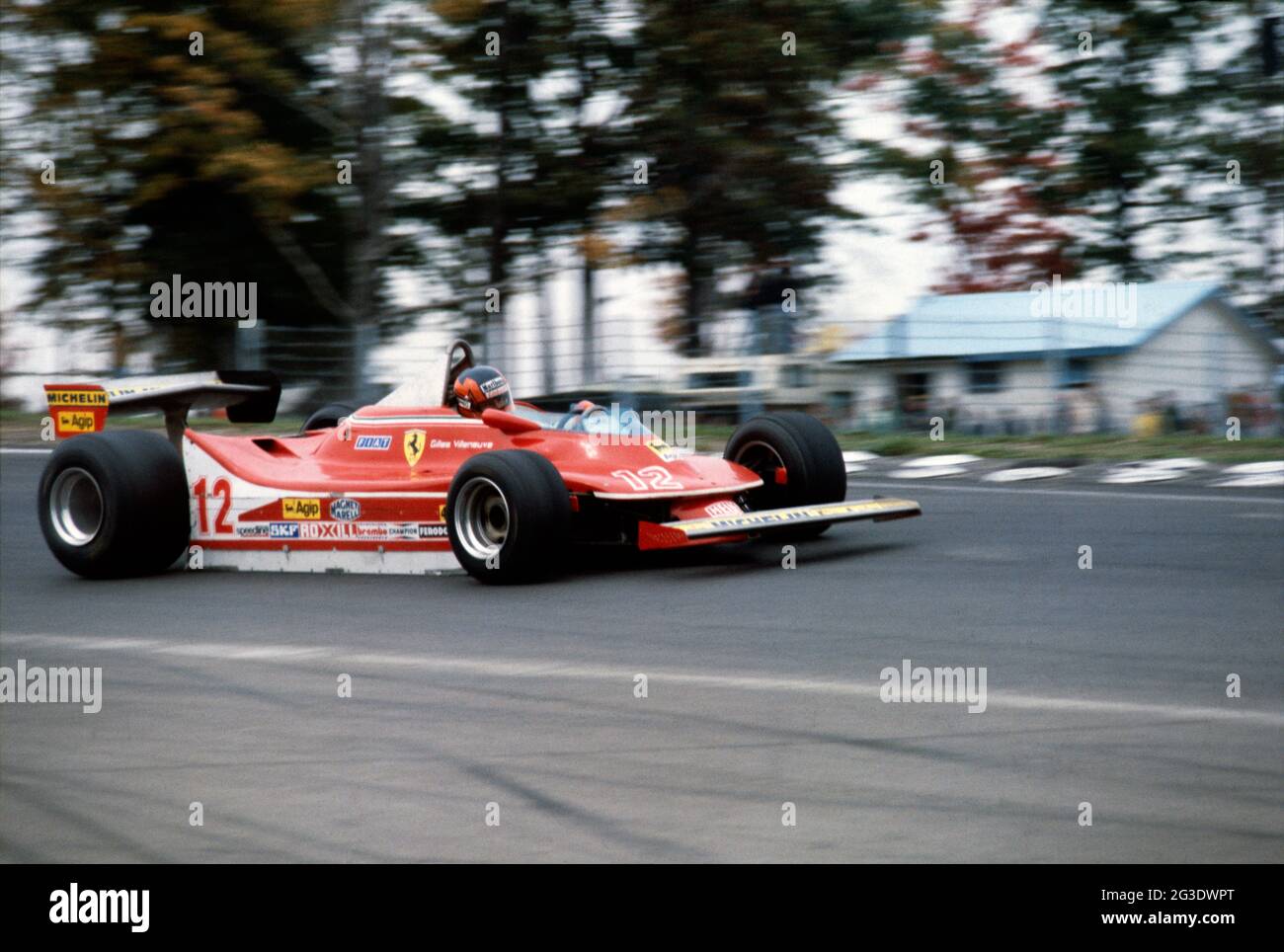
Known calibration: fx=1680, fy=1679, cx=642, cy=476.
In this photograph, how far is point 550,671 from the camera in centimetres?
638

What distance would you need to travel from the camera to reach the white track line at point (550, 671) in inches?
209

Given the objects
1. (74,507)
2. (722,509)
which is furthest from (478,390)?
(74,507)

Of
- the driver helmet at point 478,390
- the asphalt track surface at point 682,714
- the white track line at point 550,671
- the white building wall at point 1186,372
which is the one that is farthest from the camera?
the white building wall at point 1186,372

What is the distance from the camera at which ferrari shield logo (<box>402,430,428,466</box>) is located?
9477mm

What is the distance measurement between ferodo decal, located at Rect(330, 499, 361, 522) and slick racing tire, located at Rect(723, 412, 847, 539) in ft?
7.02

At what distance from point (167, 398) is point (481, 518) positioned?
2.52 metres

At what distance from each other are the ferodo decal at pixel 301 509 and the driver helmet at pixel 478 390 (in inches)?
40.0

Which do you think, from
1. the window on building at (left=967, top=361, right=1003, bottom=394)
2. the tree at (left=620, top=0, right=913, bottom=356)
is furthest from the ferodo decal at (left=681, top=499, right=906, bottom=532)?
the tree at (left=620, top=0, right=913, bottom=356)

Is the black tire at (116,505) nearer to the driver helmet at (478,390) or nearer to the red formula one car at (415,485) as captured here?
the red formula one car at (415,485)

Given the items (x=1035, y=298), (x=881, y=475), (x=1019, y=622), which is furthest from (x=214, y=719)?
(x=1035, y=298)

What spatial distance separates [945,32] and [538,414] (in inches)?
658

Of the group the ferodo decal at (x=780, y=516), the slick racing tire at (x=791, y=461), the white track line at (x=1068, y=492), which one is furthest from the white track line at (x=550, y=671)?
the white track line at (x=1068, y=492)

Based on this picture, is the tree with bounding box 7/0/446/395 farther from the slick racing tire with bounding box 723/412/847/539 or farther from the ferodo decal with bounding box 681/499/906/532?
the ferodo decal with bounding box 681/499/906/532

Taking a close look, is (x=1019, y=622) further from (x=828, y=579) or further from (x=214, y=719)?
(x=214, y=719)
